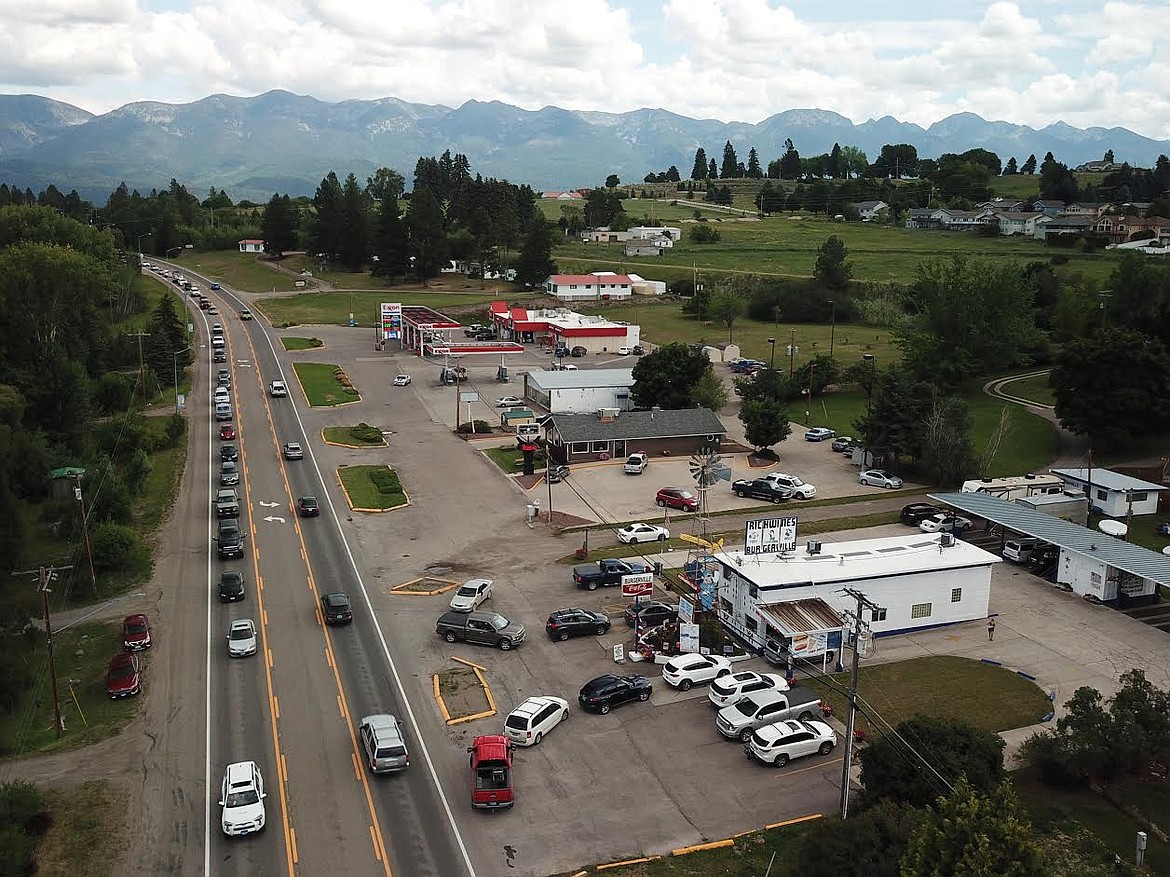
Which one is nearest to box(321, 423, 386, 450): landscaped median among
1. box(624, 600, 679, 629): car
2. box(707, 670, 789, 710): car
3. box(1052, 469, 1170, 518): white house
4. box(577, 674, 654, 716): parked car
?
box(624, 600, 679, 629): car

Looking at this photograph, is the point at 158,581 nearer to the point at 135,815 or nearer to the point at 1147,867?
the point at 135,815

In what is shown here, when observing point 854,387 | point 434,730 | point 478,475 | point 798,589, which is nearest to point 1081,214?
point 854,387

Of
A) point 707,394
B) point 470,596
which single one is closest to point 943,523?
point 470,596

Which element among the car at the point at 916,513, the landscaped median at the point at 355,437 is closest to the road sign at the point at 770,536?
the car at the point at 916,513

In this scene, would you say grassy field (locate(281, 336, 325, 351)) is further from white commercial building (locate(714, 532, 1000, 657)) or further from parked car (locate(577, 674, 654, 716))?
parked car (locate(577, 674, 654, 716))

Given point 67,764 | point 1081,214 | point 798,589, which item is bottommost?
point 67,764
